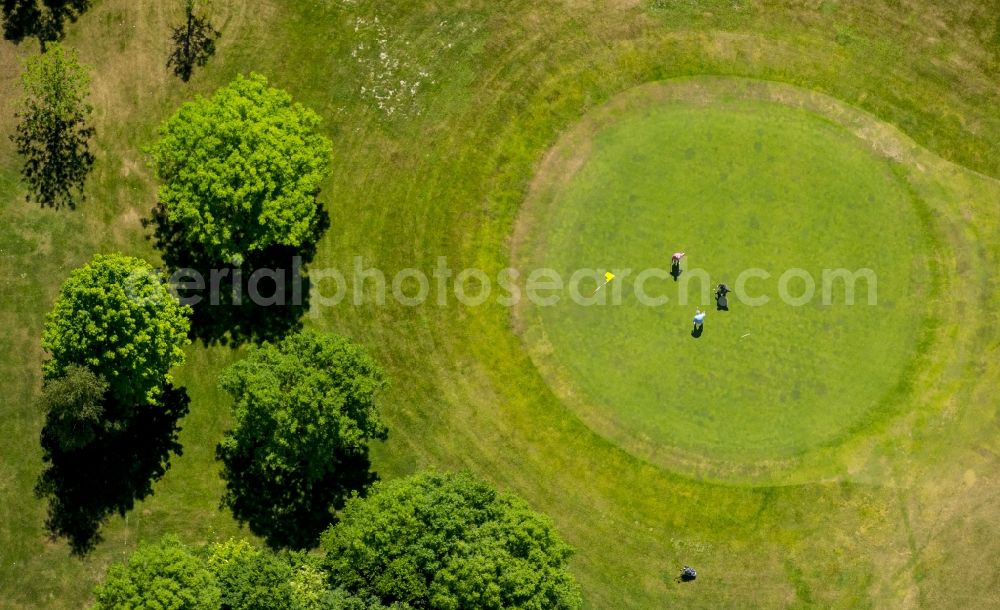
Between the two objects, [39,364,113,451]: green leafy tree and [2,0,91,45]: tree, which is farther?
[2,0,91,45]: tree

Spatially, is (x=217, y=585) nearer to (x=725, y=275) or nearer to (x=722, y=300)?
(x=722, y=300)

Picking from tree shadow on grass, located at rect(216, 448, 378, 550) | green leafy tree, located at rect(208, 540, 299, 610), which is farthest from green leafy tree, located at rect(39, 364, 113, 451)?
green leafy tree, located at rect(208, 540, 299, 610)

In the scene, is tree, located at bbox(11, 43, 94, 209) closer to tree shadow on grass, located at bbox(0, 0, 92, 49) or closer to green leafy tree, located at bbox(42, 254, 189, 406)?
tree shadow on grass, located at bbox(0, 0, 92, 49)

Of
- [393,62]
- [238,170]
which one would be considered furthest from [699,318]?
[238,170]

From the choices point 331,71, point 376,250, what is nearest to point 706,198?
point 376,250

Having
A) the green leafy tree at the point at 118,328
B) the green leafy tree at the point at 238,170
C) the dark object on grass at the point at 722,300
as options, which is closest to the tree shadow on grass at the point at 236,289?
the green leafy tree at the point at 238,170

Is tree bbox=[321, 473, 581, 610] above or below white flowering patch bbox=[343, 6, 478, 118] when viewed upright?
below
